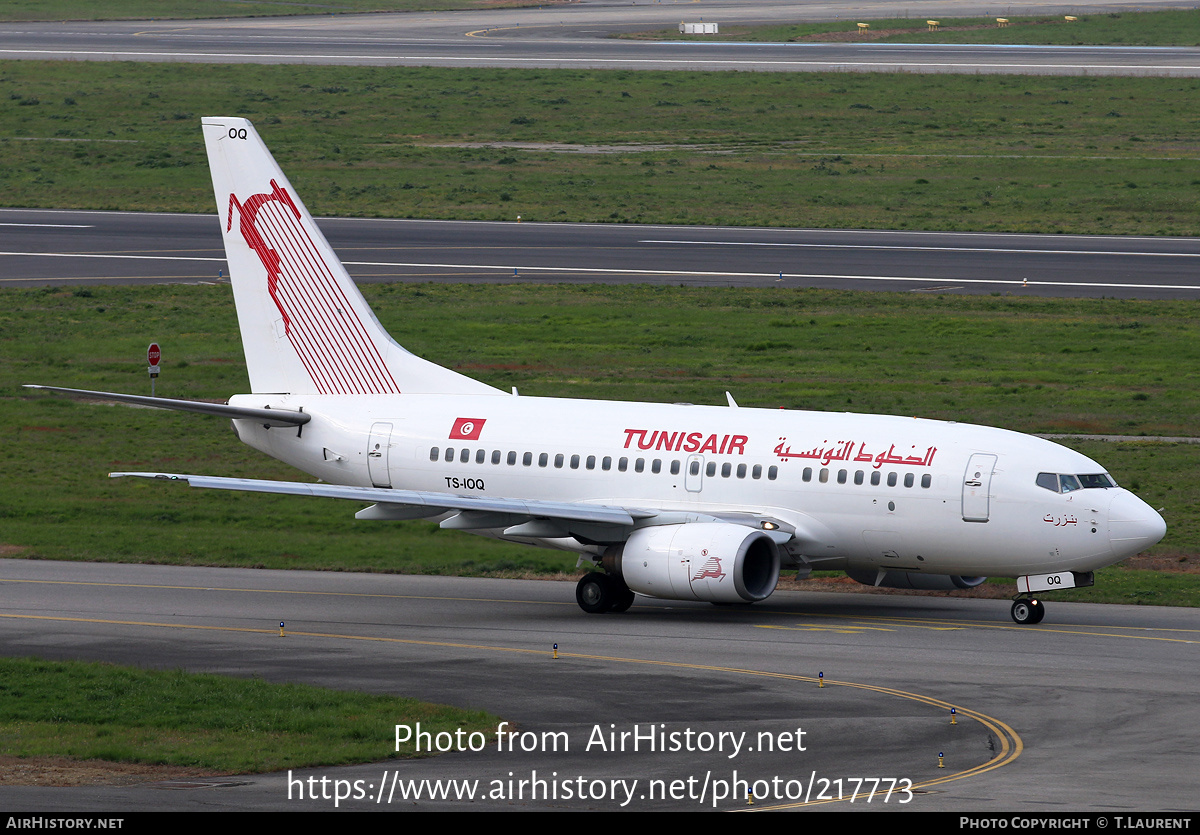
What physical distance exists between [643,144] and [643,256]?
3617 centimetres

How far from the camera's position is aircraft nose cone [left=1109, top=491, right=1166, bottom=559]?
115 feet

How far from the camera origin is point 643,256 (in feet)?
277

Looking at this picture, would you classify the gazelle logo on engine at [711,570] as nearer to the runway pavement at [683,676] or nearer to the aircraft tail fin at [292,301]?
the runway pavement at [683,676]

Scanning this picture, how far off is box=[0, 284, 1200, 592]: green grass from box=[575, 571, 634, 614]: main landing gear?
20.9 ft

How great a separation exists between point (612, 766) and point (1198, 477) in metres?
30.8

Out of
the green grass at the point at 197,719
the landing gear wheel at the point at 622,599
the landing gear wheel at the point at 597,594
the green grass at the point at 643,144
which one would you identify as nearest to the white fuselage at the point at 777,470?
the landing gear wheel at the point at 597,594

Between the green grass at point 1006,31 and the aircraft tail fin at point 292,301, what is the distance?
388ft

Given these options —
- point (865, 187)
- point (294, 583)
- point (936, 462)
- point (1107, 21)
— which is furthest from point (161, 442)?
point (1107, 21)

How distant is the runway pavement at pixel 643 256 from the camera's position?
78.2 metres

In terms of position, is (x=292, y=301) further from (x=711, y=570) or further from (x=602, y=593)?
(x=711, y=570)

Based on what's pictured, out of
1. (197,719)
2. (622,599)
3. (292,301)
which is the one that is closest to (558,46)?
(292,301)

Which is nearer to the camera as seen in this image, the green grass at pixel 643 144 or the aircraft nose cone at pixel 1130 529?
the aircraft nose cone at pixel 1130 529

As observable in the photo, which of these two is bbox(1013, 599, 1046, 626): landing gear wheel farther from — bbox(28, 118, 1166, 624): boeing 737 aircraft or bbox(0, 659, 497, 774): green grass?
bbox(0, 659, 497, 774): green grass

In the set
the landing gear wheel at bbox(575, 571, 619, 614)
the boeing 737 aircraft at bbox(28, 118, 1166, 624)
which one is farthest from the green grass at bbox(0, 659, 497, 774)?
the landing gear wheel at bbox(575, 571, 619, 614)
